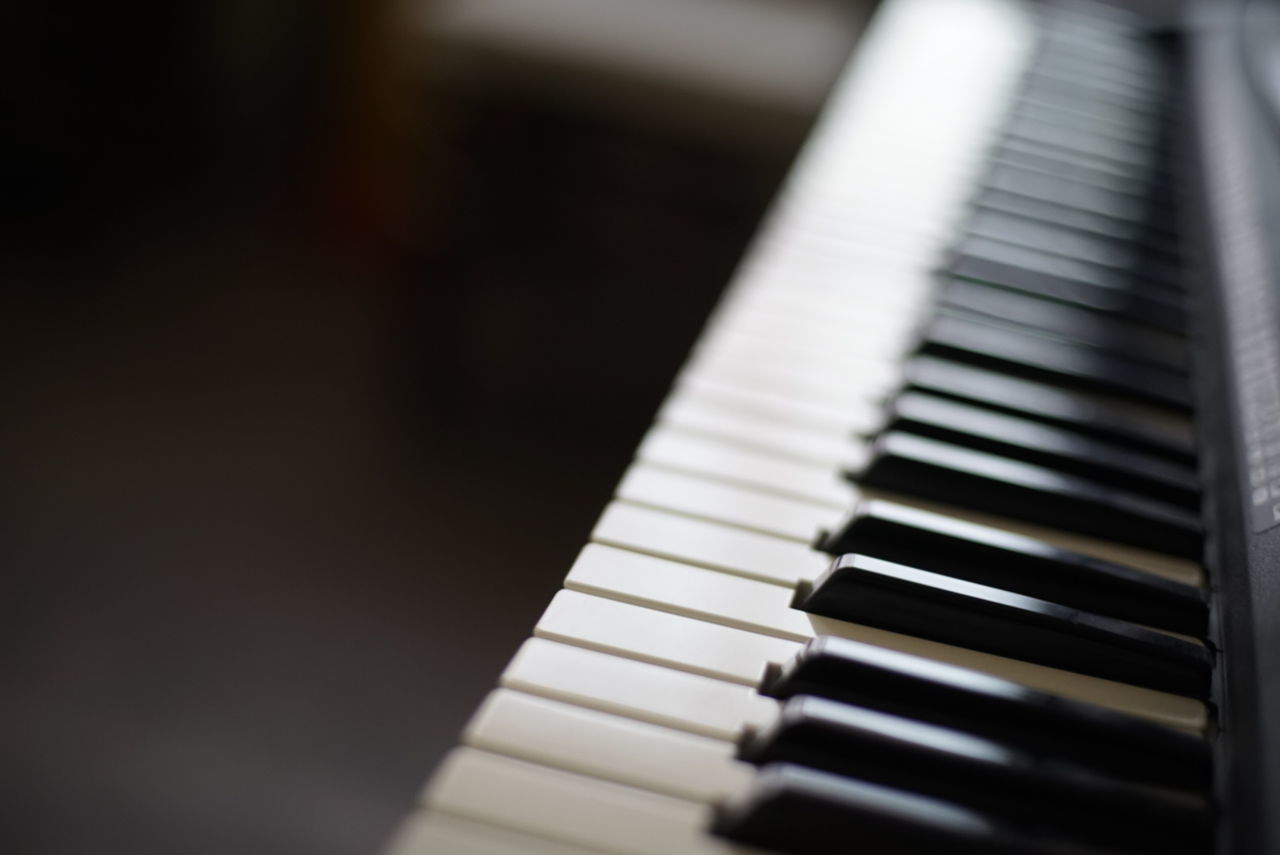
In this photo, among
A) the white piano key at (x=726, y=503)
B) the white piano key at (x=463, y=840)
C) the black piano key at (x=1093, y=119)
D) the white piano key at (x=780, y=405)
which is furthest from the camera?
the black piano key at (x=1093, y=119)

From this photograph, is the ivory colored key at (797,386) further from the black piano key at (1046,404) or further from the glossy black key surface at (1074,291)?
the glossy black key surface at (1074,291)

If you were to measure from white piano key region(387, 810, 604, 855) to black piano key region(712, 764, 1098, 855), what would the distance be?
0.07 meters

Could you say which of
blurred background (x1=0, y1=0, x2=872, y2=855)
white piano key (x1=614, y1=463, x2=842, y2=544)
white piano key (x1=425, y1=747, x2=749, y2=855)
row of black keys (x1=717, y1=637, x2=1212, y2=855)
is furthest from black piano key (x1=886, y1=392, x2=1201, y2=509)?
blurred background (x1=0, y1=0, x2=872, y2=855)

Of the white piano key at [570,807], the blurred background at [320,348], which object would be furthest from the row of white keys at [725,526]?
the blurred background at [320,348]

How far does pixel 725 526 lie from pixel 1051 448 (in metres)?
0.23

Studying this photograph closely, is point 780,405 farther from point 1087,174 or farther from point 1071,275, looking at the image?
point 1087,174

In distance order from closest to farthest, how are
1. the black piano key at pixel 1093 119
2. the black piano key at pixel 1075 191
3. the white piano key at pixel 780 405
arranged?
1. the white piano key at pixel 780 405
2. the black piano key at pixel 1075 191
3. the black piano key at pixel 1093 119

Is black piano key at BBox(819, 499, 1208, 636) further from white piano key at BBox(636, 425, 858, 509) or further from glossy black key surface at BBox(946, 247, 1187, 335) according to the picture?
glossy black key surface at BBox(946, 247, 1187, 335)

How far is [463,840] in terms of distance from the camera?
1.59 ft

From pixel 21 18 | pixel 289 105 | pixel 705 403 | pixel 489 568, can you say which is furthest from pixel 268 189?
pixel 705 403

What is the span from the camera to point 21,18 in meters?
2.60

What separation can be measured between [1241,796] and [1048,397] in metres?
0.34

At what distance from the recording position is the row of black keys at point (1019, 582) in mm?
519

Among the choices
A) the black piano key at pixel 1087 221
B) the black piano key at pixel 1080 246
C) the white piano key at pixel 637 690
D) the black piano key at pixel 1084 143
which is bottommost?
the white piano key at pixel 637 690
